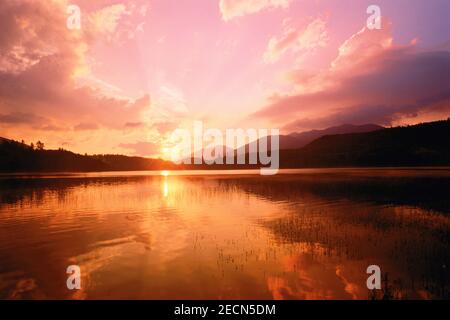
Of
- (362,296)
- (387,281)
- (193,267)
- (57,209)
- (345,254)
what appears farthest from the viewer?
(57,209)

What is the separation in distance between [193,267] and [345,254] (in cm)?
932

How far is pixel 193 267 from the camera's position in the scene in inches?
615

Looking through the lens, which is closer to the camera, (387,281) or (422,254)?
(387,281)

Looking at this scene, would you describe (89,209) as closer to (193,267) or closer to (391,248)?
(193,267)

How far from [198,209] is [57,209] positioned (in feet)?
57.8

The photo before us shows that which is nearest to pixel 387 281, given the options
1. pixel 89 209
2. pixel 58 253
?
pixel 58 253

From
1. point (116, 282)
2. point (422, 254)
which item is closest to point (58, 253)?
point (116, 282)
